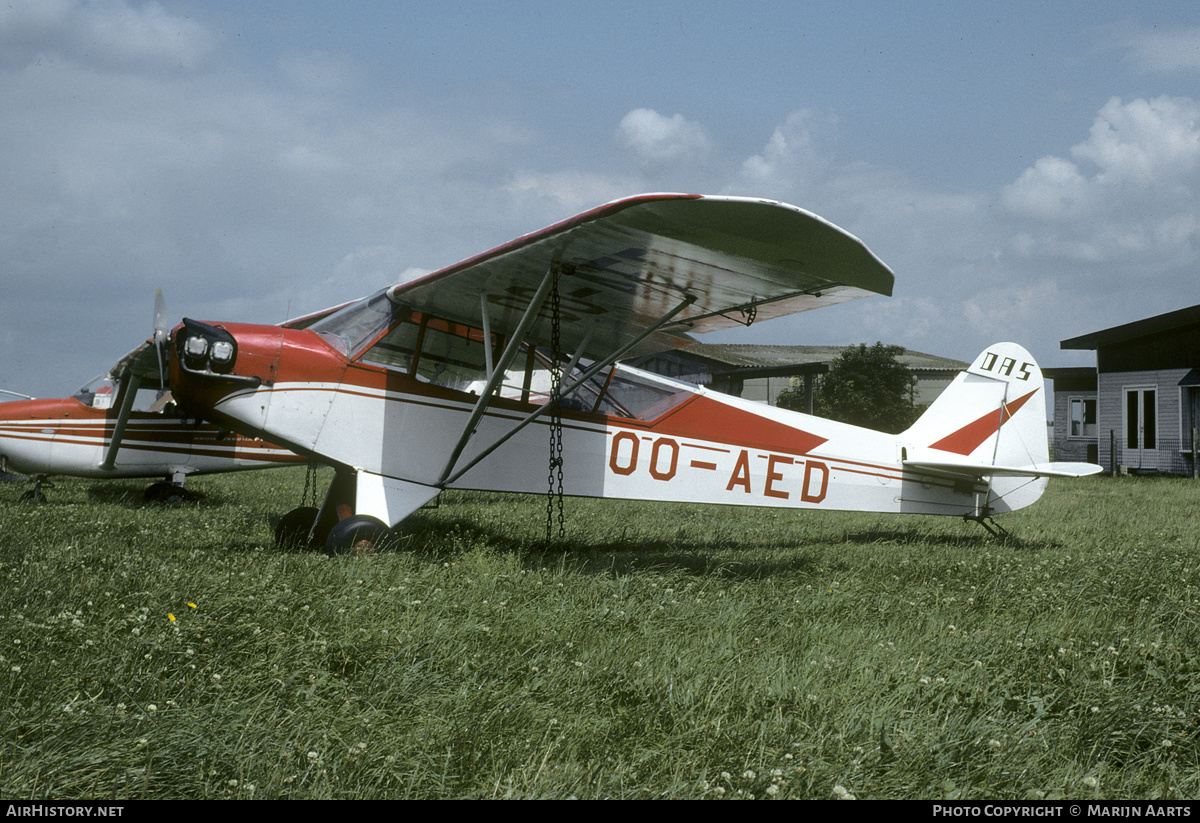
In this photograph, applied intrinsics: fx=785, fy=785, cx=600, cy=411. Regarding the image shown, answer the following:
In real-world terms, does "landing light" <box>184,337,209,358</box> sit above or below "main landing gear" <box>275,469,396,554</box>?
above

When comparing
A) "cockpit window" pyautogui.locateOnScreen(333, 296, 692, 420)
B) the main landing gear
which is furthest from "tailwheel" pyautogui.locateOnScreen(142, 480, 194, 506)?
"cockpit window" pyautogui.locateOnScreen(333, 296, 692, 420)

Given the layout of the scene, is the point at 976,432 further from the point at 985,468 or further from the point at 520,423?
the point at 520,423

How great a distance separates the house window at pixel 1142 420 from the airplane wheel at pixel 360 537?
2500 centimetres

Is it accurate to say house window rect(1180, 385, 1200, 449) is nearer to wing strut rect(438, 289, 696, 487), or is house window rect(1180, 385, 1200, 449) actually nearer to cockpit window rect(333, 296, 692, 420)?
cockpit window rect(333, 296, 692, 420)

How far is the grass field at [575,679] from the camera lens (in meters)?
2.14

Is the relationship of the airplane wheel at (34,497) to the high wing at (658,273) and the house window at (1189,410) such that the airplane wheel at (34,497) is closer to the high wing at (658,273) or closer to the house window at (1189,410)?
the high wing at (658,273)

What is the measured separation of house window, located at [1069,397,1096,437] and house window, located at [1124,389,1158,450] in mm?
4454

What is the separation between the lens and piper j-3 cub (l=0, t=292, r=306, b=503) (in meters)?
10.2

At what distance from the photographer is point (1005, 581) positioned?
5.18 metres

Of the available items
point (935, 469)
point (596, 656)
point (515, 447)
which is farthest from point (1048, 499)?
point (596, 656)

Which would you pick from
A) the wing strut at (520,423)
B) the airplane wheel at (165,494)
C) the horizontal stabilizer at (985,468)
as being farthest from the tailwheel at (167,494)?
the horizontal stabilizer at (985,468)

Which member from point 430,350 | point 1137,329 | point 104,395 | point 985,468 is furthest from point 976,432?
point 1137,329

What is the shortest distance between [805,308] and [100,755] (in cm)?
520
